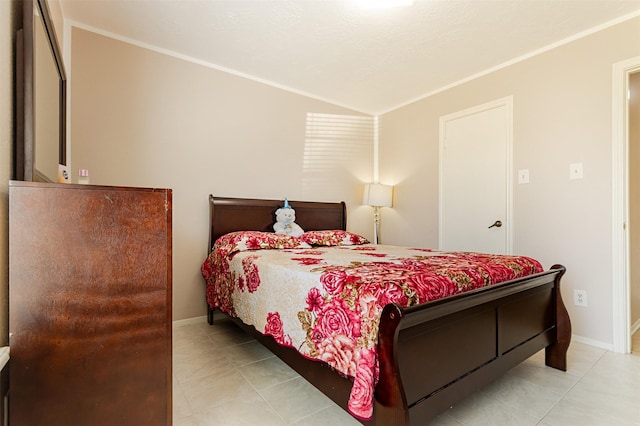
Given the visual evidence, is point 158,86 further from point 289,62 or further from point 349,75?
point 349,75

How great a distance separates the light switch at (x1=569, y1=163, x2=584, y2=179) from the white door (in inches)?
18.6

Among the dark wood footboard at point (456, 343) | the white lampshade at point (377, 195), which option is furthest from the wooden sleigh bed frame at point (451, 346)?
the white lampshade at point (377, 195)

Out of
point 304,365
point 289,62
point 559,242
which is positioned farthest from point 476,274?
point 289,62

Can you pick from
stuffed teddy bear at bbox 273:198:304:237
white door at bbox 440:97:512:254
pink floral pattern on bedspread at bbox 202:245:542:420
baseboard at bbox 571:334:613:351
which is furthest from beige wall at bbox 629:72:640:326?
stuffed teddy bear at bbox 273:198:304:237

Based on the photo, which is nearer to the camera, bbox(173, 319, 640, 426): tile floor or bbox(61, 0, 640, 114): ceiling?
bbox(173, 319, 640, 426): tile floor

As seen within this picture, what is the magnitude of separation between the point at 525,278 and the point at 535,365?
2.57 ft

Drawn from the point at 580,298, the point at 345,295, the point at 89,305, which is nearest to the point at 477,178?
the point at 580,298

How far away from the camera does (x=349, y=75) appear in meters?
3.20

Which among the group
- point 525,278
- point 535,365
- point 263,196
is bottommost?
point 535,365

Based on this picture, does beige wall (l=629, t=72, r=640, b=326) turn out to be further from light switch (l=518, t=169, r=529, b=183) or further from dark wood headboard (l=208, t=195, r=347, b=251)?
→ dark wood headboard (l=208, t=195, r=347, b=251)

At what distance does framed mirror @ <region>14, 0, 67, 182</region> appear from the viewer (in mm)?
1060

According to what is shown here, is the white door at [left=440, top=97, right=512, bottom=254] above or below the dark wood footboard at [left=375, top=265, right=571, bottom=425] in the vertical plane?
above

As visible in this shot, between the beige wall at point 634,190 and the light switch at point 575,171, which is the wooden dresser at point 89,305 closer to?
the light switch at point 575,171

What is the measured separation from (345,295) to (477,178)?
2498 millimetres
